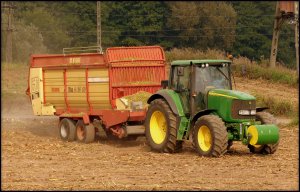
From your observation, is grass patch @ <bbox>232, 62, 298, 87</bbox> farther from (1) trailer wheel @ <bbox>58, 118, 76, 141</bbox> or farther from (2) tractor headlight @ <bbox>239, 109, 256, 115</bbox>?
(2) tractor headlight @ <bbox>239, 109, 256, 115</bbox>

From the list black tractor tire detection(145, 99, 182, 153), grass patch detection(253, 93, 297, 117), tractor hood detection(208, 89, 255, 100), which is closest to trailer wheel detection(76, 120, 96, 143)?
black tractor tire detection(145, 99, 182, 153)

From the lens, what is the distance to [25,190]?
8375 millimetres

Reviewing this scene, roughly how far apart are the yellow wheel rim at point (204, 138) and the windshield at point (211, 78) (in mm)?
846

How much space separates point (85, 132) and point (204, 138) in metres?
4.78

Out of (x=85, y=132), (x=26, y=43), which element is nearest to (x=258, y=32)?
(x=26, y=43)

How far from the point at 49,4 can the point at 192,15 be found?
1331 millimetres

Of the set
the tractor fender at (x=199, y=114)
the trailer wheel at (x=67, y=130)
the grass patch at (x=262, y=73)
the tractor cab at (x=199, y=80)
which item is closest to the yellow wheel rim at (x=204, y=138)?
the tractor fender at (x=199, y=114)

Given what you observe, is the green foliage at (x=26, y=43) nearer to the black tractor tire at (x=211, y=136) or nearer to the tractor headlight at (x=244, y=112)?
the black tractor tire at (x=211, y=136)

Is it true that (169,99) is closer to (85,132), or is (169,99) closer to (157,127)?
(157,127)

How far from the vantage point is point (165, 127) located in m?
14.1

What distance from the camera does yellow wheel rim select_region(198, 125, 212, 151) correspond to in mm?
12797

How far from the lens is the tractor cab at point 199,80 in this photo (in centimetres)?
1327

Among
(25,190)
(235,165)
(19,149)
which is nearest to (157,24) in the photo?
(25,190)

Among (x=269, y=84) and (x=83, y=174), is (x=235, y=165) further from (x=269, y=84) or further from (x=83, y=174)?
(x=269, y=84)
